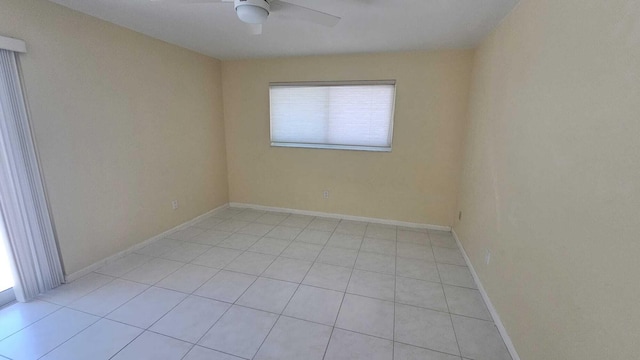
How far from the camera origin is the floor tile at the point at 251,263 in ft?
7.96

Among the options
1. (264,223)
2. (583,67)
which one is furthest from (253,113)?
(583,67)

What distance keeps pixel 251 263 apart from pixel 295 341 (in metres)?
1.08

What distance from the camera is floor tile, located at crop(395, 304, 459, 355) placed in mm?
1623

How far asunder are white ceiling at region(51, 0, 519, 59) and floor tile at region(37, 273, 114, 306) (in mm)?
2252

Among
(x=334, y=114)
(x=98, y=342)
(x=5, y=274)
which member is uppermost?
(x=334, y=114)

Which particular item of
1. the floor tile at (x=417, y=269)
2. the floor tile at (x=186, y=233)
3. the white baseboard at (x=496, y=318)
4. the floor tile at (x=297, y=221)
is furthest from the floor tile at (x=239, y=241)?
the white baseboard at (x=496, y=318)

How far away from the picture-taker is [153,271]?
2.38 meters

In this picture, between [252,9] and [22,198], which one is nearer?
[252,9]

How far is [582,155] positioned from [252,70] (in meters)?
3.64

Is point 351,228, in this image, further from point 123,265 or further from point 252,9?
point 252,9

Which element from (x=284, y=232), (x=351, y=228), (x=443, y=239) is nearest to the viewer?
(x=443, y=239)

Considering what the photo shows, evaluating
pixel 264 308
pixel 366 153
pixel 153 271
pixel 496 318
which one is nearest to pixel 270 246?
pixel 264 308

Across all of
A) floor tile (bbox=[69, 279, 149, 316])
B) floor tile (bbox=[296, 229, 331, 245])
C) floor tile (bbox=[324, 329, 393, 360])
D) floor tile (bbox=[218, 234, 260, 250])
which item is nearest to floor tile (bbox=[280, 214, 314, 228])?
floor tile (bbox=[296, 229, 331, 245])

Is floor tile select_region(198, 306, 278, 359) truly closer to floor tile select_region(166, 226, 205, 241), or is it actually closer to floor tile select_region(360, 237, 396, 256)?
floor tile select_region(360, 237, 396, 256)
